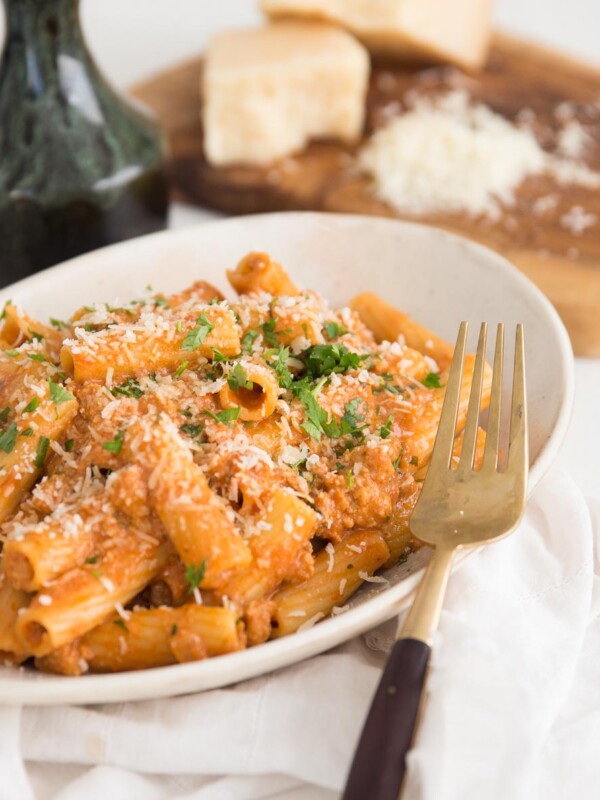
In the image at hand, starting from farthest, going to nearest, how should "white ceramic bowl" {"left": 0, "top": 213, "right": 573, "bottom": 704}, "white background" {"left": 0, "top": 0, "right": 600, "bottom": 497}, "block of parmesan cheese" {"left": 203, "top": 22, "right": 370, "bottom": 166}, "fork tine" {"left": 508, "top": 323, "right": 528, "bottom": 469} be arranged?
"white background" {"left": 0, "top": 0, "right": 600, "bottom": 497} < "block of parmesan cheese" {"left": 203, "top": 22, "right": 370, "bottom": 166} < "white ceramic bowl" {"left": 0, "top": 213, "right": 573, "bottom": 704} < "fork tine" {"left": 508, "top": 323, "right": 528, "bottom": 469}

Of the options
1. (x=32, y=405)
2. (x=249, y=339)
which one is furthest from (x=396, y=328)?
(x=32, y=405)

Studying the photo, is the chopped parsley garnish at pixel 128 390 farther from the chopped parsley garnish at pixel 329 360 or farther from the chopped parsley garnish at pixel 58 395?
the chopped parsley garnish at pixel 329 360

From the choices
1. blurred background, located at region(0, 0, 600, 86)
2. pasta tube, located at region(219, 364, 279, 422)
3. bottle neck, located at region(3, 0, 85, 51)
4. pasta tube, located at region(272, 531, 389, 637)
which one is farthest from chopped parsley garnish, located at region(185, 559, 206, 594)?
blurred background, located at region(0, 0, 600, 86)

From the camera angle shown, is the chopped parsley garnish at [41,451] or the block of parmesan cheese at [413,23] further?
the block of parmesan cheese at [413,23]

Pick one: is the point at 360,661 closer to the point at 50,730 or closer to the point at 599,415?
the point at 50,730

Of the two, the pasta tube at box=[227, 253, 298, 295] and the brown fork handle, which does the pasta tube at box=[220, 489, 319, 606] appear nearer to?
the brown fork handle

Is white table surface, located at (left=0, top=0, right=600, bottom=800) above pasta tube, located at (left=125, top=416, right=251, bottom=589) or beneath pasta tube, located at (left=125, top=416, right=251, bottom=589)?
beneath

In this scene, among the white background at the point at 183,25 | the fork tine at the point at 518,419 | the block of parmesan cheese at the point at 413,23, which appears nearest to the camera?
the fork tine at the point at 518,419

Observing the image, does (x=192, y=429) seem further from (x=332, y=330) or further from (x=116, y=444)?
(x=332, y=330)

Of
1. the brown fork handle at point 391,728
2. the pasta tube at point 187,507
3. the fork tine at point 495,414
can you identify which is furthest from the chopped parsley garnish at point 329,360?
the brown fork handle at point 391,728
